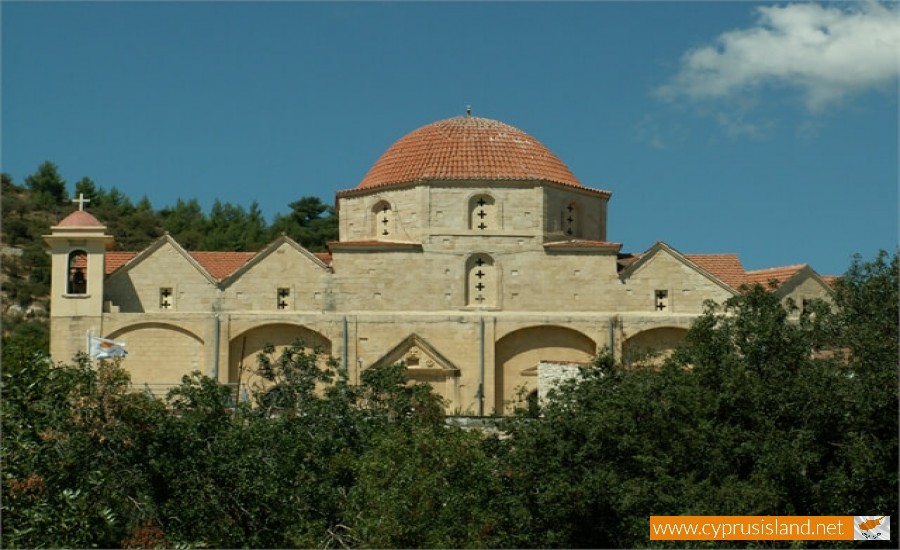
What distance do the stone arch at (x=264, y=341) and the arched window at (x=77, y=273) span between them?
404cm

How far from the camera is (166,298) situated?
38.8 meters

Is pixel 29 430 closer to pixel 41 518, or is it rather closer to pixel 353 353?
pixel 41 518

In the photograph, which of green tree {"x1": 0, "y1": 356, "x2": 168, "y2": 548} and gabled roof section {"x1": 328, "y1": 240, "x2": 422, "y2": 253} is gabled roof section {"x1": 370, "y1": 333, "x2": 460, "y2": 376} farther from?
green tree {"x1": 0, "y1": 356, "x2": 168, "y2": 548}

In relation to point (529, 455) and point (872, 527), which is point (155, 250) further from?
point (872, 527)

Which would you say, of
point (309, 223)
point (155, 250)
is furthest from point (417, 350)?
point (309, 223)

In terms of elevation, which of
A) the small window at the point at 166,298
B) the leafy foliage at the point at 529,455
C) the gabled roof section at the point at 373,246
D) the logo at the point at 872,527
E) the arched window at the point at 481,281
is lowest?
the logo at the point at 872,527

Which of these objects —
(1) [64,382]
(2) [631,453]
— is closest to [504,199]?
(2) [631,453]

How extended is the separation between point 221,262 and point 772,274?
47.3 feet

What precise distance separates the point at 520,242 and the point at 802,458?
15.0 m

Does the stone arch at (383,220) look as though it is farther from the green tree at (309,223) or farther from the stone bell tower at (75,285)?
the green tree at (309,223)

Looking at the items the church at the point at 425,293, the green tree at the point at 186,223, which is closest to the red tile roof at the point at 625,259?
the church at the point at 425,293

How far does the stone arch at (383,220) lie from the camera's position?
1576 inches

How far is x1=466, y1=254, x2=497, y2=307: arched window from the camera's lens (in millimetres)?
39375

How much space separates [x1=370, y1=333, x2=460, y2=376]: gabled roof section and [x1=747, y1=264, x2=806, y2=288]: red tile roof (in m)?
8.40
